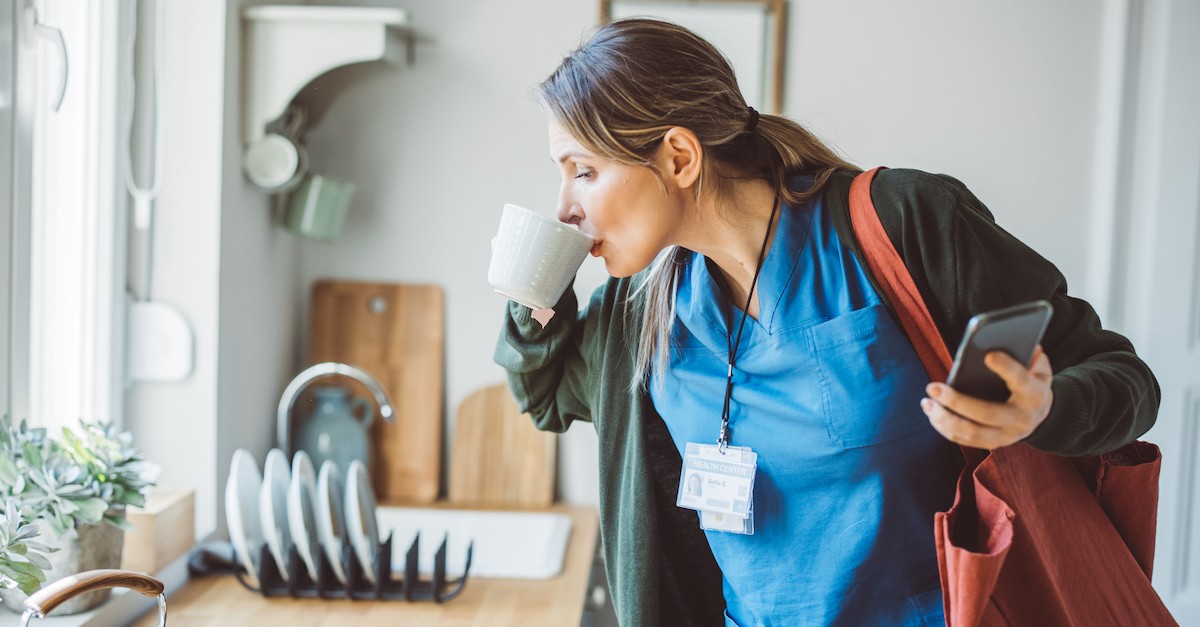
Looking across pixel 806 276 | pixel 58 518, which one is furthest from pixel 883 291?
pixel 58 518

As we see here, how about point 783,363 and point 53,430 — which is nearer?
point 783,363

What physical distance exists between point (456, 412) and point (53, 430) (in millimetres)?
885

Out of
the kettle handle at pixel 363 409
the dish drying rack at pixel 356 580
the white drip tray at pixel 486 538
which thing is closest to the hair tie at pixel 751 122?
the dish drying rack at pixel 356 580

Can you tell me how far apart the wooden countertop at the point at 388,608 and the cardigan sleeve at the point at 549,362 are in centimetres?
43

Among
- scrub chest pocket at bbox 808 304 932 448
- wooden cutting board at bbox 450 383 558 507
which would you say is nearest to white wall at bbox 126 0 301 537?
wooden cutting board at bbox 450 383 558 507

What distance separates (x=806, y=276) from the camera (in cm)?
104

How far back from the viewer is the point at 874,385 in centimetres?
96

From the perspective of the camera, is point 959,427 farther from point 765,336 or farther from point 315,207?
point 315,207

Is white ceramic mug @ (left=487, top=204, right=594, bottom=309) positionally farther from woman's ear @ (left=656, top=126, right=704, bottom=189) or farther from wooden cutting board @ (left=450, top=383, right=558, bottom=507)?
wooden cutting board @ (left=450, top=383, right=558, bottom=507)

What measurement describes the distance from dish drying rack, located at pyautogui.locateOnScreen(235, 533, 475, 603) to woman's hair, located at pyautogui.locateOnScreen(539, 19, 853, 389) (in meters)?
0.83

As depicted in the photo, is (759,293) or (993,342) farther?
(759,293)

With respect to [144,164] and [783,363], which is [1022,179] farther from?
[144,164]

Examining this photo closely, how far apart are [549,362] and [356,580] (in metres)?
0.63

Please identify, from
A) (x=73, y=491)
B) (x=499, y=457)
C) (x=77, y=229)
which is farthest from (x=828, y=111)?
(x=73, y=491)
